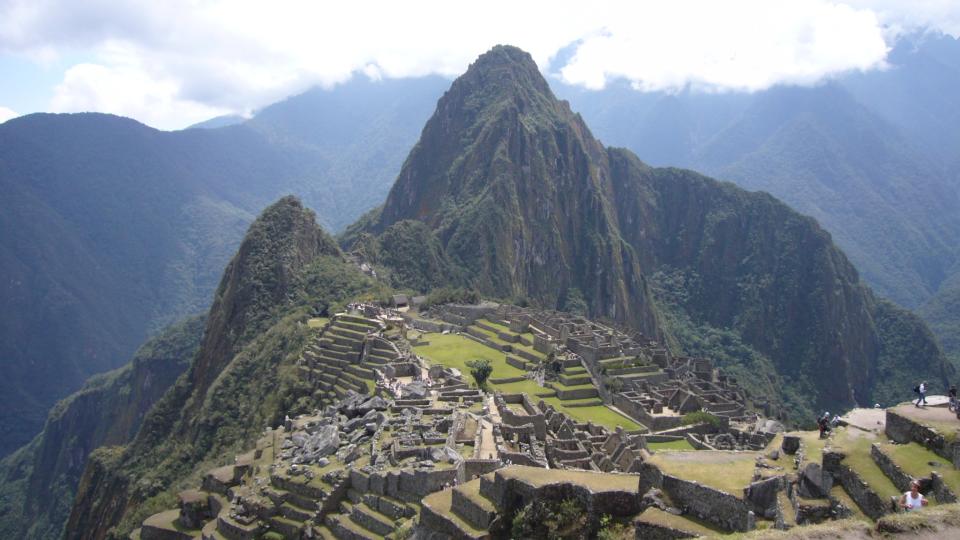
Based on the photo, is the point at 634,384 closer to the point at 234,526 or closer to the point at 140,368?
the point at 234,526

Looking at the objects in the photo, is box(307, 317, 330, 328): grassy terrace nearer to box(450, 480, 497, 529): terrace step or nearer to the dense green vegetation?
box(450, 480, 497, 529): terrace step

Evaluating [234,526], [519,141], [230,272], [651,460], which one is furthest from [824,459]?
[519,141]

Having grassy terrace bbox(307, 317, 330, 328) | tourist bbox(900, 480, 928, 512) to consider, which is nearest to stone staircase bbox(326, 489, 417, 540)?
tourist bbox(900, 480, 928, 512)

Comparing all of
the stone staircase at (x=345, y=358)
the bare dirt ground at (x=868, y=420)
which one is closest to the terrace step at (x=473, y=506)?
the bare dirt ground at (x=868, y=420)

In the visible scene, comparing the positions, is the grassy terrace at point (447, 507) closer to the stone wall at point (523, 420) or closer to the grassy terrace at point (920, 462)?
the grassy terrace at point (920, 462)

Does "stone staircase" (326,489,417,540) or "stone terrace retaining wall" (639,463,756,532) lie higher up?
"stone terrace retaining wall" (639,463,756,532)

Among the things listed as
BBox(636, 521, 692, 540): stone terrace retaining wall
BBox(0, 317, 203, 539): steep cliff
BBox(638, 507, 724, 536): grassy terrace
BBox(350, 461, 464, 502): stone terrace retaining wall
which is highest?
BBox(638, 507, 724, 536): grassy terrace

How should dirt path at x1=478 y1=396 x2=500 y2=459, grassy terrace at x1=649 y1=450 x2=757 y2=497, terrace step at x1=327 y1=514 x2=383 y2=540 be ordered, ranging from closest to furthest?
grassy terrace at x1=649 y1=450 x2=757 y2=497 < terrace step at x1=327 y1=514 x2=383 y2=540 < dirt path at x1=478 y1=396 x2=500 y2=459
